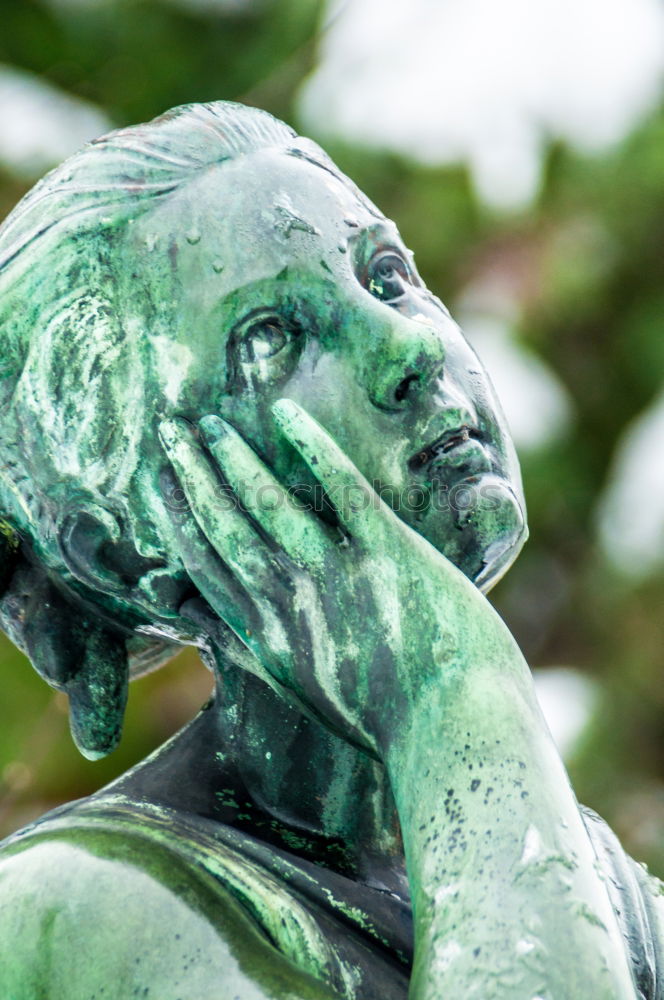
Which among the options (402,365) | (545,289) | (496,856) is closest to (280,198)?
(402,365)

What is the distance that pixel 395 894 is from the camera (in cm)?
257

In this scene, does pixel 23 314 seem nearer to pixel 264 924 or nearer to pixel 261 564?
pixel 261 564

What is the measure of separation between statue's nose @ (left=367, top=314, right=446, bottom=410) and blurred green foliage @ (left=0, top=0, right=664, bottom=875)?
5494mm

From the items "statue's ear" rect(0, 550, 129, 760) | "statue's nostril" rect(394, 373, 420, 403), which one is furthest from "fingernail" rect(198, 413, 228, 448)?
"statue's ear" rect(0, 550, 129, 760)

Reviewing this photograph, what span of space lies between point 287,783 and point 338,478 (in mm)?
539

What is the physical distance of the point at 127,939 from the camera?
2172 millimetres

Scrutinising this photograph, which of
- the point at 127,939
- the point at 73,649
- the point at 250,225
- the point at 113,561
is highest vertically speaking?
the point at 250,225

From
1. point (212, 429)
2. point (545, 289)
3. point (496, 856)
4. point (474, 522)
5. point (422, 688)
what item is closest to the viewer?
point (496, 856)

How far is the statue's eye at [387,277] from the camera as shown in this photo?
2500 mm

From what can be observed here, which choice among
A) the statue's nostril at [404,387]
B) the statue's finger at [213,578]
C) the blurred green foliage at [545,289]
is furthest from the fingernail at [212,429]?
the blurred green foliage at [545,289]

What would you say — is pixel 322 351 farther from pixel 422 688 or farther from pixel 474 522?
pixel 422 688

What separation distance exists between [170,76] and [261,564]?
275 inches

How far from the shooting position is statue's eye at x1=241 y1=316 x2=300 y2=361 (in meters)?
2.40

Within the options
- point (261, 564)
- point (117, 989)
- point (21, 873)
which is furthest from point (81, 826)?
point (261, 564)
